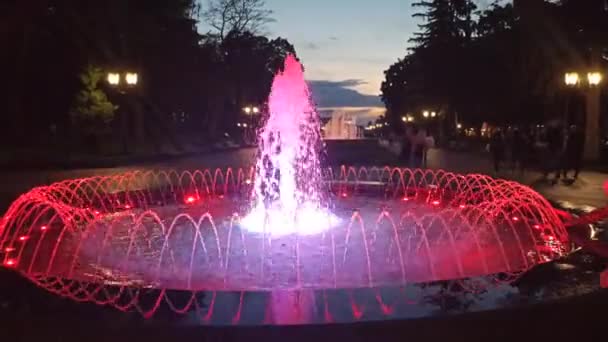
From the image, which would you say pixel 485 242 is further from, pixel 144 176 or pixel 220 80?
pixel 220 80

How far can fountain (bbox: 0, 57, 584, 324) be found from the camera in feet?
19.2

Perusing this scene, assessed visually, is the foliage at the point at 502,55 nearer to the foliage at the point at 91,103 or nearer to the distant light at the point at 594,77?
the distant light at the point at 594,77

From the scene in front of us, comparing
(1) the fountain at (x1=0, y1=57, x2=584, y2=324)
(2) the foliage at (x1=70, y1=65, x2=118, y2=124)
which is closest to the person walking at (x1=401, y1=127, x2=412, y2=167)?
(1) the fountain at (x1=0, y1=57, x2=584, y2=324)

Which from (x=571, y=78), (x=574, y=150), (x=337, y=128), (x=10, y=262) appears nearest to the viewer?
(x=10, y=262)

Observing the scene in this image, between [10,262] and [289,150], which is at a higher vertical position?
[289,150]

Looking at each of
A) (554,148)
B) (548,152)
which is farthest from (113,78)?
(554,148)

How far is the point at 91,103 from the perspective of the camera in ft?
115

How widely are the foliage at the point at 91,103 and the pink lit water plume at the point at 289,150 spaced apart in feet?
68.2

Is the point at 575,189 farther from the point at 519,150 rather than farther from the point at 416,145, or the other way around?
the point at 416,145

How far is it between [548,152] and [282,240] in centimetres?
1598

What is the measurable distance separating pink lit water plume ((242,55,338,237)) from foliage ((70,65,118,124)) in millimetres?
20773

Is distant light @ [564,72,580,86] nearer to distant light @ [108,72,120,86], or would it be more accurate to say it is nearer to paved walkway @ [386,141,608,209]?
paved walkway @ [386,141,608,209]

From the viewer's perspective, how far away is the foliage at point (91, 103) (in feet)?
114

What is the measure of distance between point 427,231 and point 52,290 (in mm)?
7026
